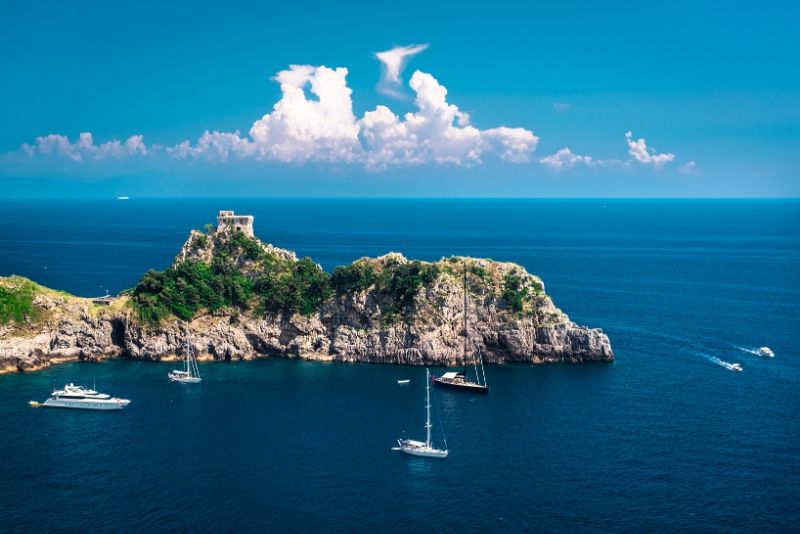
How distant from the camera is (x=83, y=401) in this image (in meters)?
90.6

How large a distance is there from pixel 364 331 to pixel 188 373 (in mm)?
26960

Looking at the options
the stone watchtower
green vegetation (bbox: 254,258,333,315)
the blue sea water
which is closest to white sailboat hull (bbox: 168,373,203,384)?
the blue sea water

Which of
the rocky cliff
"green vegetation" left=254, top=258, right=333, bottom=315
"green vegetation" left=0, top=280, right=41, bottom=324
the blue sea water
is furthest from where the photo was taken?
"green vegetation" left=254, top=258, right=333, bottom=315

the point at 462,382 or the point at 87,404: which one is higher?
the point at 462,382

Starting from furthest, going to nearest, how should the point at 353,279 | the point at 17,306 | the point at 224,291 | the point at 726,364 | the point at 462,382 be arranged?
the point at 224,291
the point at 353,279
the point at 17,306
the point at 726,364
the point at 462,382

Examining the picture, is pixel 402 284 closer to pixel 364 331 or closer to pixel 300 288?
pixel 364 331

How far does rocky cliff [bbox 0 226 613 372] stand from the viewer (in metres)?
111

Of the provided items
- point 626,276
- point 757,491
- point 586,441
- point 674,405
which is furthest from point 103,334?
point 626,276

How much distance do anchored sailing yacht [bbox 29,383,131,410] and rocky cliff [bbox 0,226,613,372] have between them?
1945 centimetres

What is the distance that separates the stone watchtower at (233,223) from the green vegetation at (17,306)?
1314 inches

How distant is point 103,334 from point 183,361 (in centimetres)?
1318

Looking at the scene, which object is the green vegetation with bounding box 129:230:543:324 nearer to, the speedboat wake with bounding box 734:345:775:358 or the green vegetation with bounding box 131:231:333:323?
the green vegetation with bounding box 131:231:333:323

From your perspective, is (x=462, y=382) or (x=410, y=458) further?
(x=462, y=382)

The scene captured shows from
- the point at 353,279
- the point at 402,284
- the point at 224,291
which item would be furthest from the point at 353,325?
the point at 224,291
